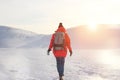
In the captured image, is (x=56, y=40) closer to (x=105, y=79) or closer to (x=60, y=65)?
(x=60, y=65)

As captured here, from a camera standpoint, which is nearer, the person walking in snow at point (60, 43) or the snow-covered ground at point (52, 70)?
the person walking in snow at point (60, 43)

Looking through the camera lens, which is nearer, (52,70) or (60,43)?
(60,43)

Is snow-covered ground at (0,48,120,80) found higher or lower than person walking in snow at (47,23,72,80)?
lower

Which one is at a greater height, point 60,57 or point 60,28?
point 60,28

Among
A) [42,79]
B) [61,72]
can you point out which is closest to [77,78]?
[42,79]

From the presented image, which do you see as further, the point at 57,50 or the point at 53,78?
the point at 53,78

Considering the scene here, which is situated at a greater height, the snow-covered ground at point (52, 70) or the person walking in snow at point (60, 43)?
the person walking in snow at point (60, 43)

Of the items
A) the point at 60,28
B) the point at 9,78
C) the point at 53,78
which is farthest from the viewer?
the point at 53,78

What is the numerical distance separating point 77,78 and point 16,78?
293cm

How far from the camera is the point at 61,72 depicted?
473 inches

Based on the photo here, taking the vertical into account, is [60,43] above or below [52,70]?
above

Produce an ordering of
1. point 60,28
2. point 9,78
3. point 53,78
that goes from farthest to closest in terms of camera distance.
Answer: point 53,78 < point 9,78 < point 60,28

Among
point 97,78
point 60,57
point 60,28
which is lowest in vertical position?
point 97,78

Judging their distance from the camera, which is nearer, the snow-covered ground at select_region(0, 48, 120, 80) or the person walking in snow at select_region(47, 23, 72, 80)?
the person walking in snow at select_region(47, 23, 72, 80)
